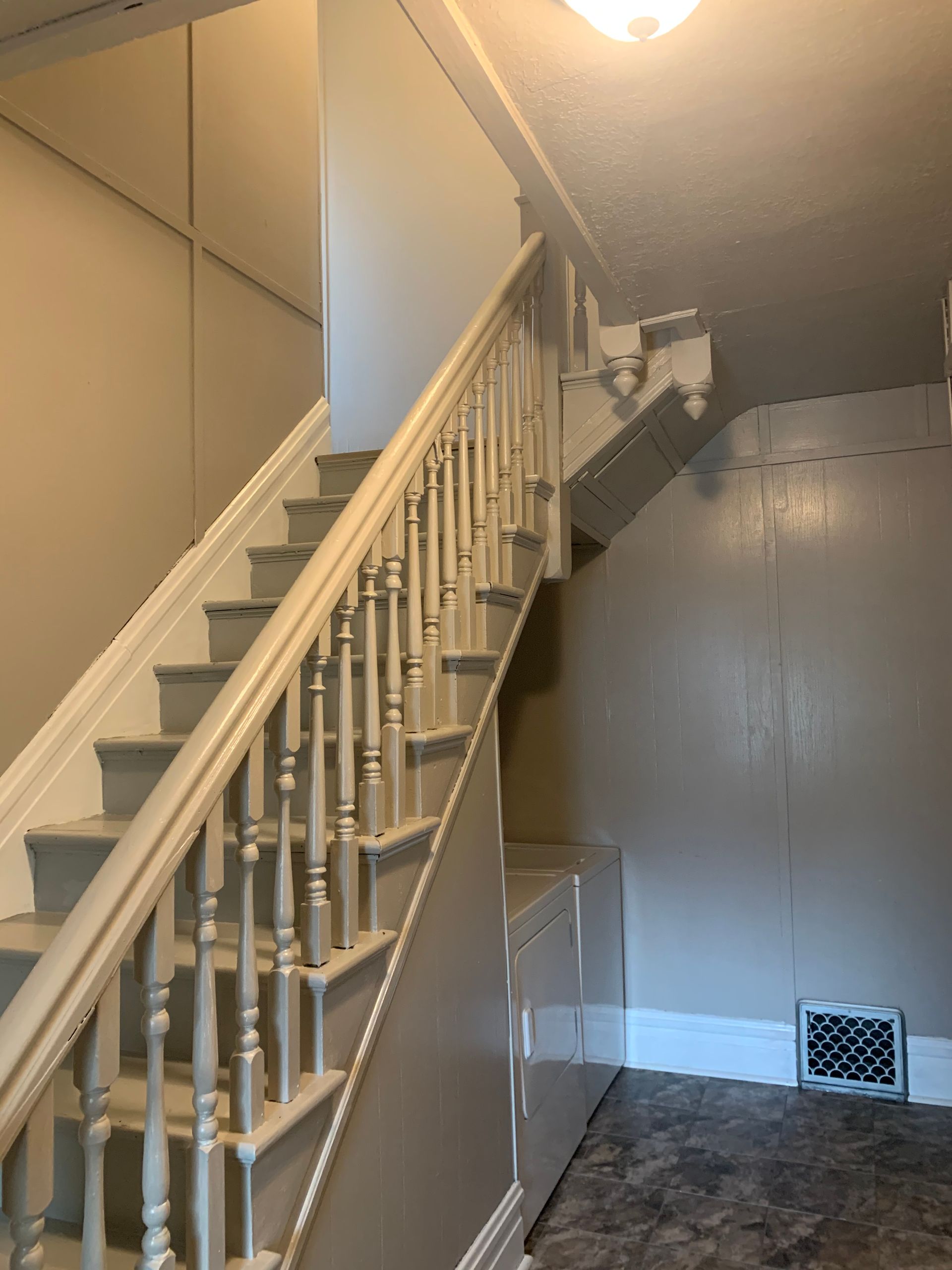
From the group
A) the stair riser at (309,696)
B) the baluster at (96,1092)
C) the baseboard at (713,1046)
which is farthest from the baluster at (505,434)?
the baseboard at (713,1046)

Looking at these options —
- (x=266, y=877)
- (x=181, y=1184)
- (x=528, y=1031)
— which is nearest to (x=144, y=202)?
(x=266, y=877)

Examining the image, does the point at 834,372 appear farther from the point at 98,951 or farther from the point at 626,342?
the point at 98,951

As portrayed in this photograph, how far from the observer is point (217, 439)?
2748mm

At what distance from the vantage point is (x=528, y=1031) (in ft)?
8.00

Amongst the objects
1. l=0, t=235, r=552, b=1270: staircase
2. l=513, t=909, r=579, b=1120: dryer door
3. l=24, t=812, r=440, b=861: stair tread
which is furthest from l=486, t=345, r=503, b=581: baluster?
l=513, t=909, r=579, b=1120: dryer door

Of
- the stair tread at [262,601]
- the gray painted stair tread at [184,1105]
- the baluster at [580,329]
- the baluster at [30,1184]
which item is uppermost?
the baluster at [580,329]

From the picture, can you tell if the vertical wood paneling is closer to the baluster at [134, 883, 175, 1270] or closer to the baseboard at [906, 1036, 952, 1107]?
→ the baseboard at [906, 1036, 952, 1107]

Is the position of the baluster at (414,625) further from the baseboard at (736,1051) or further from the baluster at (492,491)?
the baseboard at (736,1051)

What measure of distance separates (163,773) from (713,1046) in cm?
252

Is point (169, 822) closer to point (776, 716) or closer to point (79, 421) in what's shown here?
point (79, 421)

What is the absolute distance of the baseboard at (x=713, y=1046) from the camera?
3.30 metres

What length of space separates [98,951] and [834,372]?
297 centimetres

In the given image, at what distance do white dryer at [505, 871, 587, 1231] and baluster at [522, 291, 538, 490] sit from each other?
3.83 feet

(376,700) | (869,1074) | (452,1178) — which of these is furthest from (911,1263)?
(376,700)
